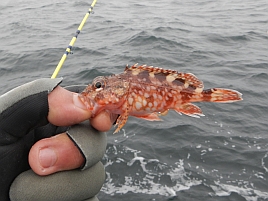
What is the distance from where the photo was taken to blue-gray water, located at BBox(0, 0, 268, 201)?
587 centimetres

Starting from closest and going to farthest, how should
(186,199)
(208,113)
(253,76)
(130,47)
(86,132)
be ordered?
(86,132), (186,199), (208,113), (253,76), (130,47)

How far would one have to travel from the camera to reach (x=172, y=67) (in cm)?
1107

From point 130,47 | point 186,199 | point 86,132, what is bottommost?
point 186,199

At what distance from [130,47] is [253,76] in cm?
562

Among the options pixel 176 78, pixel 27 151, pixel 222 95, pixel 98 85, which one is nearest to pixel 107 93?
pixel 98 85

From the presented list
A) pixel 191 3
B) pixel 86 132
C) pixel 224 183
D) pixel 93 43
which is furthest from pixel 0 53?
pixel 191 3

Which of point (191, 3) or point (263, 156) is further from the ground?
point (191, 3)

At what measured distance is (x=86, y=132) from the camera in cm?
262

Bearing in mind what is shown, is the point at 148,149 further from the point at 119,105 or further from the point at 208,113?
the point at 119,105

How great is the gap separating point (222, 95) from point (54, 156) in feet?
6.68

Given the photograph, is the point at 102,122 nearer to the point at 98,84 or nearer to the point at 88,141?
the point at 88,141

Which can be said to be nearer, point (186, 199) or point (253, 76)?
point (186, 199)

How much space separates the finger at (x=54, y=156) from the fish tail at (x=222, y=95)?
5.62 ft

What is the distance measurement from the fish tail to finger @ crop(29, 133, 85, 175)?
5.62ft
